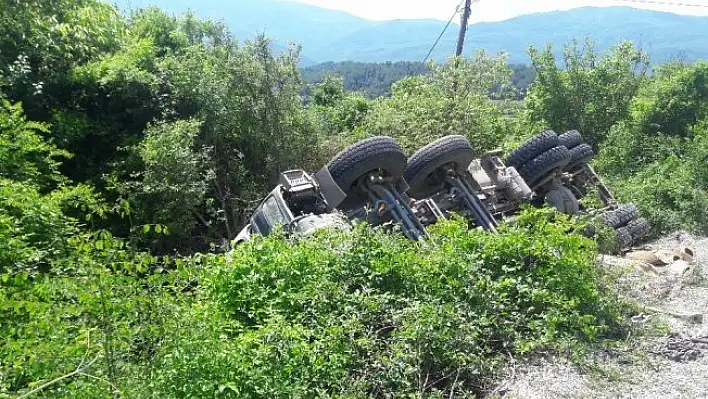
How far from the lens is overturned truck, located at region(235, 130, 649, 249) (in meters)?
6.47

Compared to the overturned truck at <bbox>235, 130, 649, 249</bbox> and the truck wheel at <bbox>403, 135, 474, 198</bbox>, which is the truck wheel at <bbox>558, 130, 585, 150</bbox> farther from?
the truck wheel at <bbox>403, 135, 474, 198</bbox>

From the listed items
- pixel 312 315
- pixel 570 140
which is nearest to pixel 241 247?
pixel 312 315

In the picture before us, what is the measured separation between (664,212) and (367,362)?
7469mm

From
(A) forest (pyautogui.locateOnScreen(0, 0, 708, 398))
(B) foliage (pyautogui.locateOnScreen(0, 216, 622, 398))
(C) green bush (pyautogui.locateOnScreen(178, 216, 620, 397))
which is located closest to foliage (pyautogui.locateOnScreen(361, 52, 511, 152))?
(A) forest (pyautogui.locateOnScreen(0, 0, 708, 398))

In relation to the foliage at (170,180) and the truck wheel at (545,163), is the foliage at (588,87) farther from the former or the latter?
the foliage at (170,180)

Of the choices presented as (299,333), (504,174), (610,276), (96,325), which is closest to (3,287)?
(96,325)

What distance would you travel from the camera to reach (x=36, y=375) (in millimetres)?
2879

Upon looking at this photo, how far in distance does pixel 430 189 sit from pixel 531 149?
1732 mm

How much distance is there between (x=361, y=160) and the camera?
6.59 metres

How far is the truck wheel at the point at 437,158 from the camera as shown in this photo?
282 inches

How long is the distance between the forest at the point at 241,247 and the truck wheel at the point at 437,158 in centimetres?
180

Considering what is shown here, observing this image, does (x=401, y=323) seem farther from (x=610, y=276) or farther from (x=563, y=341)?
(x=610, y=276)

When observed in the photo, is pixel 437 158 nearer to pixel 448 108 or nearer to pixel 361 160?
pixel 361 160

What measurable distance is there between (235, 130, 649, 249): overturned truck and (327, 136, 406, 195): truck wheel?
12 millimetres
